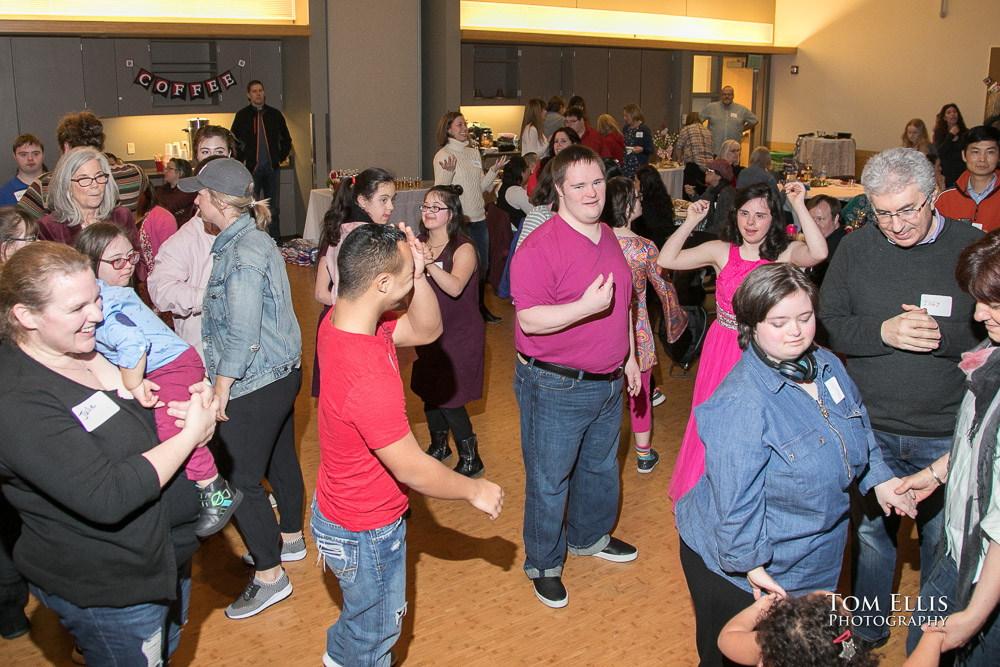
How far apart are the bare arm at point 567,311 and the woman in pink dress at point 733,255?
0.73m

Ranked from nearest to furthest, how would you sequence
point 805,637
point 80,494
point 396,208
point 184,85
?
point 805,637, point 80,494, point 396,208, point 184,85

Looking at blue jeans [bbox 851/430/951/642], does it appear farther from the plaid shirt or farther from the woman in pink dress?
the plaid shirt

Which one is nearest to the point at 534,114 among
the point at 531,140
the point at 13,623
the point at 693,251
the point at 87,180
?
the point at 531,140

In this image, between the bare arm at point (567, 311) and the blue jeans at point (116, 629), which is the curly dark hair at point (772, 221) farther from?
the blue jeans at point (116, 629)

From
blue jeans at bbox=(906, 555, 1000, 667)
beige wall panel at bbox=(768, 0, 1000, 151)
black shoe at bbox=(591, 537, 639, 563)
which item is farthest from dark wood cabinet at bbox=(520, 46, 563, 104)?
blue jeans at bbox=(906, 555, 1000, 667)

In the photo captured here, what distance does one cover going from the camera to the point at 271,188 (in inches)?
417

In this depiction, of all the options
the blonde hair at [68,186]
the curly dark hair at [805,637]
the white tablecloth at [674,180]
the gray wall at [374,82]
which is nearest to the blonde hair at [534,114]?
the gray wall at [374,82]

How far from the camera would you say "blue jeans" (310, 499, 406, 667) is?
2377mm

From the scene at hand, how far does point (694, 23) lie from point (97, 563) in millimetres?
15132

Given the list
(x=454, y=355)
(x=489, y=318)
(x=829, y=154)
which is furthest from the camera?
(x=829, y=154)

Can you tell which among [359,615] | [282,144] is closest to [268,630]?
[359,615]

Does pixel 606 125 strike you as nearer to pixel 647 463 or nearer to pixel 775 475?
pixel 647 463

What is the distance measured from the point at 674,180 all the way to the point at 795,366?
A: 949 centimetres

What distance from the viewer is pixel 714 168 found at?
7930mm
